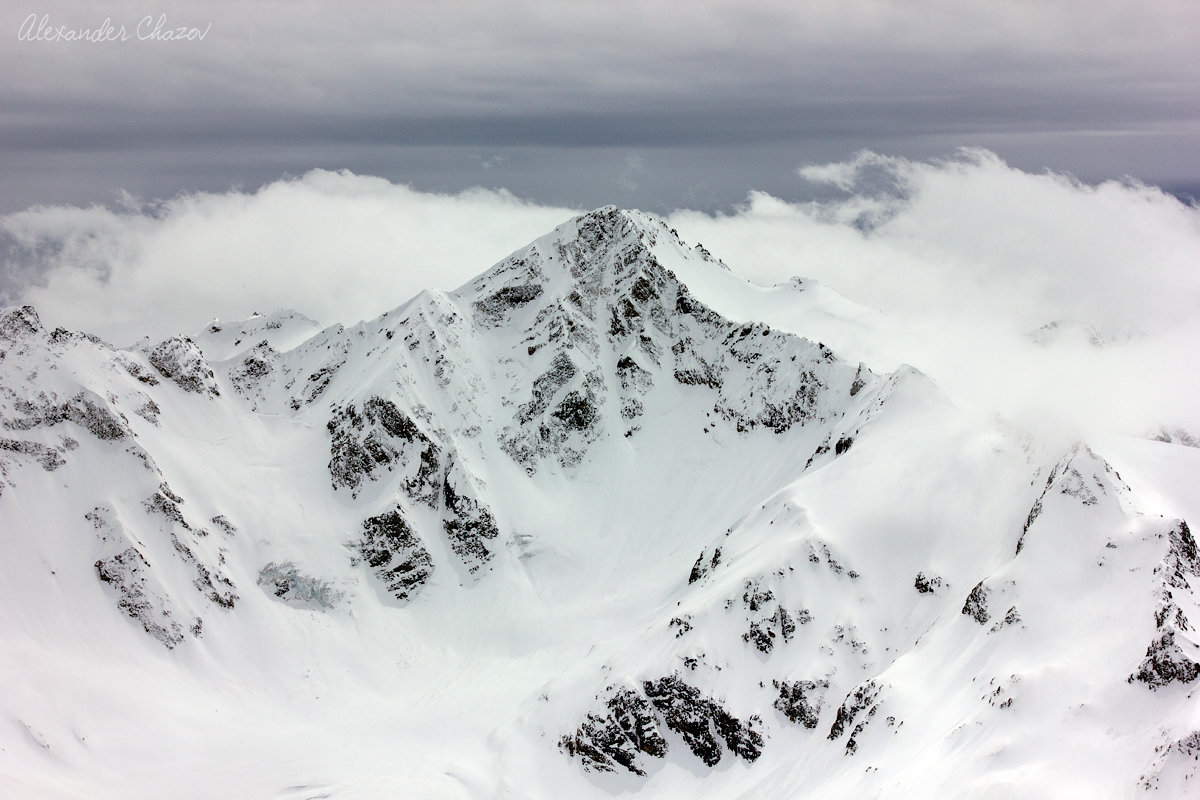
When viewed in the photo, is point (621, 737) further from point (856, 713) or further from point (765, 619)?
point (856, 713)

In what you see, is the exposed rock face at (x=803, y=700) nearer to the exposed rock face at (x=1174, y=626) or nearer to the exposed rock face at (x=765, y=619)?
the exposed rock face at (x=765, y=619)

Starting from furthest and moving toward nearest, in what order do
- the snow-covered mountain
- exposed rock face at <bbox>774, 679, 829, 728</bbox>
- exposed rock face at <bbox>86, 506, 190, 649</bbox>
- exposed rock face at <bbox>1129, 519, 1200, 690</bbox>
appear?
exposed rock face at <bbox>86, 506, 190, 649</bbox> → exposed rock face at <bbox>774, 679, 829, 728</bbox> → the snow-covered mountain → exposed rock face at <bbox>1129, 519, 1200, 690</bbox>

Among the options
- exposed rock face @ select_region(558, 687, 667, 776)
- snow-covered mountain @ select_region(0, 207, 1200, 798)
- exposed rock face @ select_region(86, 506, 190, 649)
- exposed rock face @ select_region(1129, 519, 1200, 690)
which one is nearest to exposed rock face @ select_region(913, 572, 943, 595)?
snow-covered mountain @ select_region(0, 207, 1200, 798)

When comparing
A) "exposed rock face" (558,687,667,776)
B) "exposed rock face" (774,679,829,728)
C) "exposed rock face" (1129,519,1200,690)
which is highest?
"exposed rock face" (1129,519,1200,690)

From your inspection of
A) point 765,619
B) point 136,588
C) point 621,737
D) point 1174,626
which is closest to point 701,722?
point 621,737

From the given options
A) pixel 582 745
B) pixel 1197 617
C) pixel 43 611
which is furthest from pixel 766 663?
pixel 43 611

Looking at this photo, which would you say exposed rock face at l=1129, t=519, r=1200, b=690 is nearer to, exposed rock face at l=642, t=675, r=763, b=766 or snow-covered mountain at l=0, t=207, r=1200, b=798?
snow-covered mountain at l=0, t=207, r=1200, b=798

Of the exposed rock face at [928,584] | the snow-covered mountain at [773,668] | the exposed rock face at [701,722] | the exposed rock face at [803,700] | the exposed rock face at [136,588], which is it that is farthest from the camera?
the exposed rock face at [136,588]

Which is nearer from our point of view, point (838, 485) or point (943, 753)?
point (943, 753)

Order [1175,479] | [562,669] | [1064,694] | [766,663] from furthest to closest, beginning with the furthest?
[562,669] < [1175,479] < [766,663] < [1064,694]

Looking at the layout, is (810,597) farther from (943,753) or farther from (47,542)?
(47,542)

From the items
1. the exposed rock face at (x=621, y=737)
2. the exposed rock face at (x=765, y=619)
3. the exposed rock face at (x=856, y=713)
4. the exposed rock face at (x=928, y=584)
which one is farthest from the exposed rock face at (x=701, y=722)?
the exposed rock face at (x=928, y=584)
